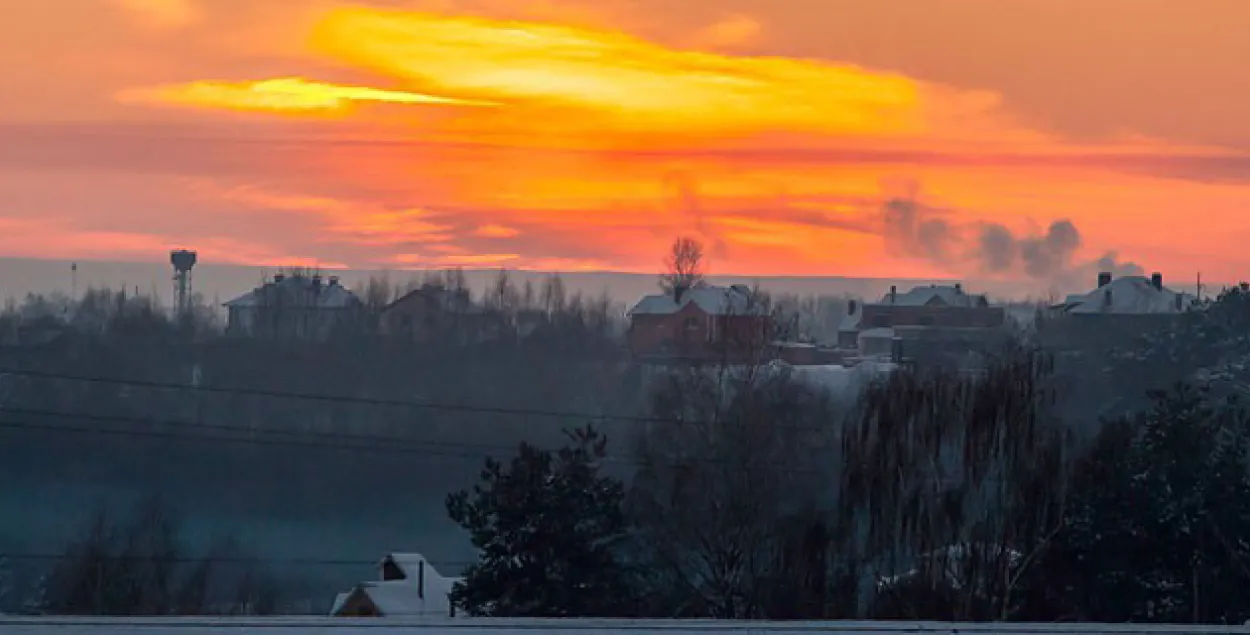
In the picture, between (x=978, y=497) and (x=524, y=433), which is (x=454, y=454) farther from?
(x=978, y=497)

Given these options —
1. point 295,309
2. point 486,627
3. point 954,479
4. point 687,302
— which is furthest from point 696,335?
point 486,627

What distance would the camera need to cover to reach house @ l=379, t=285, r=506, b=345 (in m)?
62.9

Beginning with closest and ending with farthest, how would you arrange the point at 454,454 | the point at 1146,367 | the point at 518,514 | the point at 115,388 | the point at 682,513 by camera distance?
the point at 518,514 → the point at 682,513 → the point at 1146,367 → the point at 454,454 → the point at 115,388

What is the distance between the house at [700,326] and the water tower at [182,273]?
20.2 metres

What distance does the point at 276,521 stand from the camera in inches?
1866

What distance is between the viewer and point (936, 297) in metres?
85.1

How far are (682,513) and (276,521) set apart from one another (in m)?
25.8

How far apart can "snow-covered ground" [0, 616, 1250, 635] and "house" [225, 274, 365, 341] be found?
51.0 metres

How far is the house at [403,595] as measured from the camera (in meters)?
23.9

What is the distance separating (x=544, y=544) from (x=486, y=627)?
836 cm

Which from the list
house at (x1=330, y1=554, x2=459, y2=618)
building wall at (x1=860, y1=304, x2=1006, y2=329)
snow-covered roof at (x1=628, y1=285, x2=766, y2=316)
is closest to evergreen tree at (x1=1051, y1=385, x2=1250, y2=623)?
house at (x1=330, y1=554, x2=459, y2=618)

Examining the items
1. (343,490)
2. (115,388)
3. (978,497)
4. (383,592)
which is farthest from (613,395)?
(978,497)

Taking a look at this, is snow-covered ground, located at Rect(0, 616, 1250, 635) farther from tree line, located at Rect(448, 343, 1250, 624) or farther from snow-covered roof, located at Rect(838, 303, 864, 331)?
snow-covered roof, located at Rect(838, 303, 864, 331)

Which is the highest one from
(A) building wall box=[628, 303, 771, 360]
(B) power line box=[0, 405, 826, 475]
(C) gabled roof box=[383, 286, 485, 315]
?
(C) gabled roof box=[383, 286, 485, 315]
